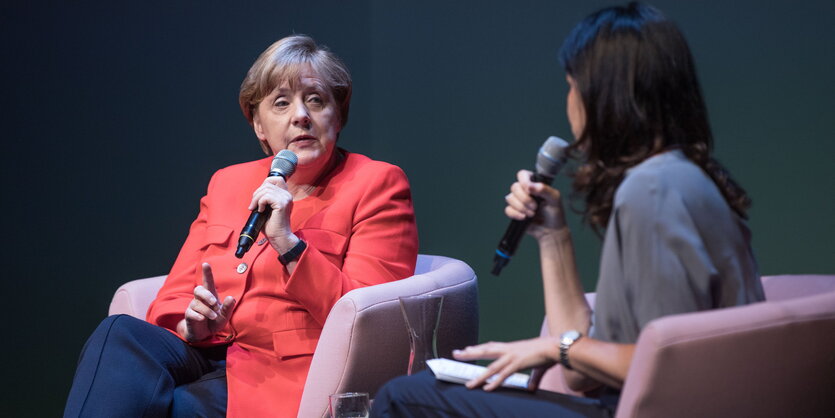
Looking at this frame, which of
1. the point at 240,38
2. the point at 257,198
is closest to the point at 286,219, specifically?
the point at 257,198

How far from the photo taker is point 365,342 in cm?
204

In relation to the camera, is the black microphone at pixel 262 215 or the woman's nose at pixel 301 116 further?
the woman's nose at pixel 301 116

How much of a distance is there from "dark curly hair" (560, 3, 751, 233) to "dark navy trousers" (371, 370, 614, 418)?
0.33 meters

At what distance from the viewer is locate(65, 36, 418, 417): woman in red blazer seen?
7.04ft

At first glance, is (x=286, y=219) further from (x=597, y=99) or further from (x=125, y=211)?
(x=125, y=211)

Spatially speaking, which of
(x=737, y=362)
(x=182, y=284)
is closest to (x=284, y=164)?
(x=182, y=284)

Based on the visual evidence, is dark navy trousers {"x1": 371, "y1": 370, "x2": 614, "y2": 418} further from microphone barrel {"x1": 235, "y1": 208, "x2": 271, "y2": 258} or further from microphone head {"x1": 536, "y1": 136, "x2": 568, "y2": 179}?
microphone barrel {"x1": 235, "y1": 208, "x2": 271, "y2": 258}

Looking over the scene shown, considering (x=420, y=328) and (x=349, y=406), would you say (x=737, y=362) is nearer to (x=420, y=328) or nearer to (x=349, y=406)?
(x=420, y=328)

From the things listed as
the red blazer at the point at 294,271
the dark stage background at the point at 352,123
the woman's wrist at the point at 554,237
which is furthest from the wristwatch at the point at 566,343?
the dark stage background at the point at 352,123

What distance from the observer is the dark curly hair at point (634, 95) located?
1430mm

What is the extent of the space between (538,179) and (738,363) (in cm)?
49

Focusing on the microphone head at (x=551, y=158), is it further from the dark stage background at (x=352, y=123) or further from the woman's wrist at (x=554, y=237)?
the dark stage background at (x=352, y=123)

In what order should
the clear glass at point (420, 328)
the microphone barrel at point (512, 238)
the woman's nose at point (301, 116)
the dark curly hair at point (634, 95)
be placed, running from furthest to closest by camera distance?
the woman's nose at point (301, 116) < the clear glass at point (420, 328) < the microphone barrel at point (512, 238) < the dark curly hair at point (634, 95)

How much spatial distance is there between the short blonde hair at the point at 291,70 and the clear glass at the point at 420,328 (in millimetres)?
941
